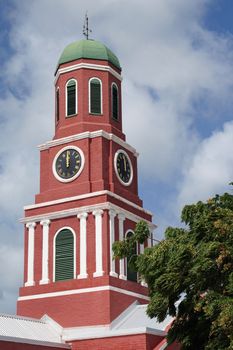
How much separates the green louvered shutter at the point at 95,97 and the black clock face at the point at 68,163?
123 inches

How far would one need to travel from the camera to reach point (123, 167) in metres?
41.0

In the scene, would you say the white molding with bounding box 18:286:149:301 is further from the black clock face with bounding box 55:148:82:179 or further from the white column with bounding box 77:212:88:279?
the black clock face with bounding box 55:148:82:179

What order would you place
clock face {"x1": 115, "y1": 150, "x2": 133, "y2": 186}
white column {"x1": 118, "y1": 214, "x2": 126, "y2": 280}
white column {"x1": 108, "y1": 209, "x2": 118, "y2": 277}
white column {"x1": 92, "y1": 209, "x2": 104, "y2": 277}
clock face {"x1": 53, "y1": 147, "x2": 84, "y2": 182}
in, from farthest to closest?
clock face {"x1": 115, "y1": 150, "x2": 133, "y2": 186}
clock face {"x1": 53, "y1": 147, "x2": 84, "y2": 182}
white column {"x1": 118, "y1": 214, "x2": 126, "y2": 280}
white column {"x1": 108, "y1": 209, "x2": 118, "y2": 277}
white column {"x1": 92, "y1": 209, "x2": 104, "y2": 277}

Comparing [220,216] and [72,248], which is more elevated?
[72,248]

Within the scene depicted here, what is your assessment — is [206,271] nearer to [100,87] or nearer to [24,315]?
[24,315]

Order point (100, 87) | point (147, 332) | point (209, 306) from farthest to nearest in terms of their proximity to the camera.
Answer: point (100, 87) < point (147, 332) < point (209, 306)

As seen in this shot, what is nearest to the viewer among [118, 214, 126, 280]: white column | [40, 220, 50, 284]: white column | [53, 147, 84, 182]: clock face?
[118, 214, 126, 280]: white column

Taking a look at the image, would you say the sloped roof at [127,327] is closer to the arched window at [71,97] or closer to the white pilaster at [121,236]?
the white pilaster at [121,236]

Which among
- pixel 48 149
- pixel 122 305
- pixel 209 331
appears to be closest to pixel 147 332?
pixel 122 305

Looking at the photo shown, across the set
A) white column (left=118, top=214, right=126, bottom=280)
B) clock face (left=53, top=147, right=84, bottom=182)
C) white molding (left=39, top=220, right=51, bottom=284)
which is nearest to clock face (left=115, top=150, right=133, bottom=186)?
clock face (left=53, top=147, right=84, bottom=182)

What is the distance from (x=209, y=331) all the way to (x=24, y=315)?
53.9ft

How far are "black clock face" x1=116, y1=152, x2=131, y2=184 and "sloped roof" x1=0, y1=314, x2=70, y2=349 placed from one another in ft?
32.3

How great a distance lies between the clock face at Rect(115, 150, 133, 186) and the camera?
40406 millimetres

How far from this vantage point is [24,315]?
37.5 m
